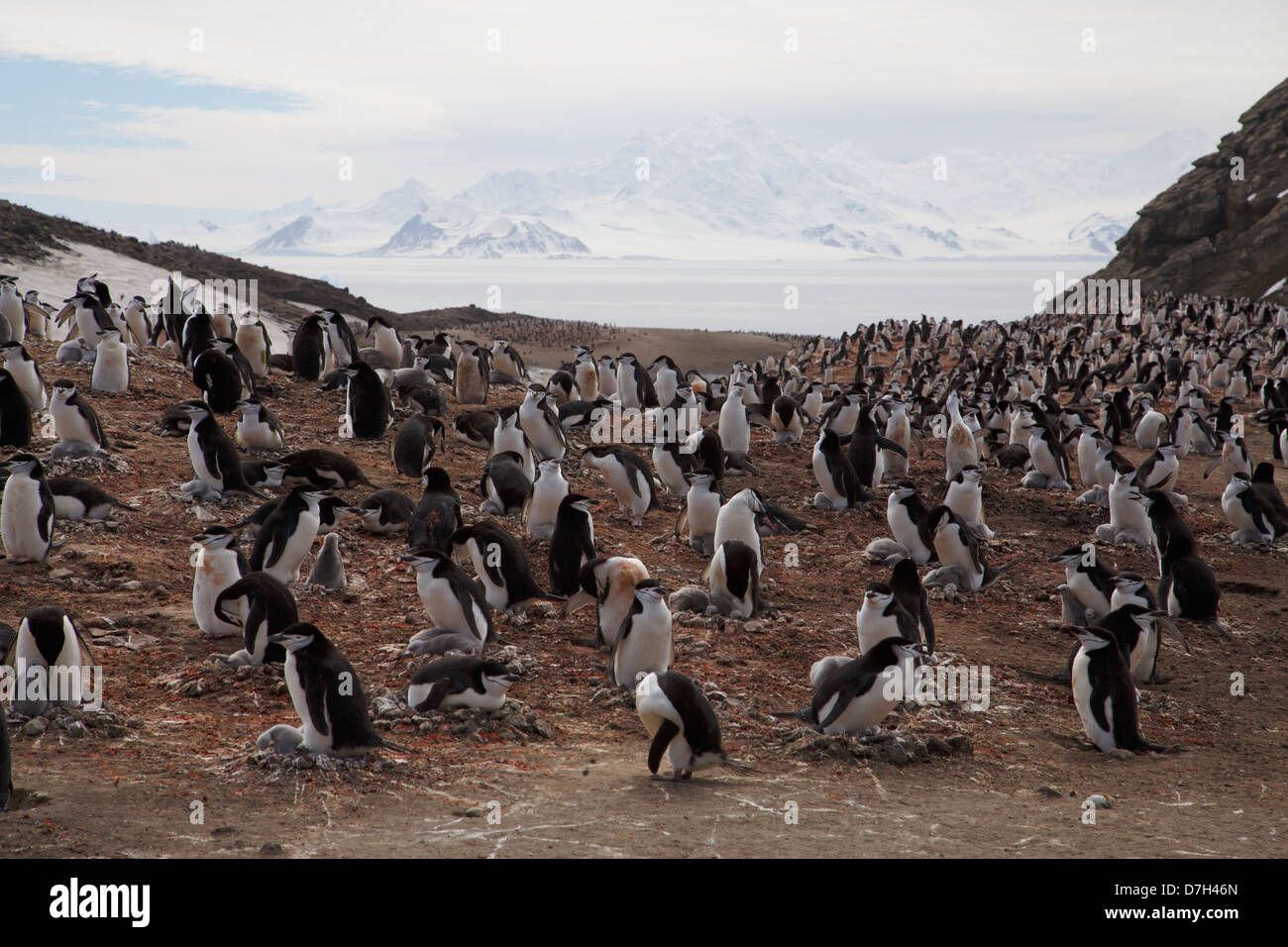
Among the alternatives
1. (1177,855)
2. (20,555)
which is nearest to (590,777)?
(1177,855)

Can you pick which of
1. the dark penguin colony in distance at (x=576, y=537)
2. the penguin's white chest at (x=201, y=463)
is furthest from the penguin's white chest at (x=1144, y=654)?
the penguin's white chest at (x=201, y=463)

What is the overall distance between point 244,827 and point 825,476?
8701 mm

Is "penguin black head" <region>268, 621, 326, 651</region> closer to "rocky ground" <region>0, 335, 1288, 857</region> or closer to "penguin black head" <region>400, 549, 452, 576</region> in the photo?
"rocky ground" <region>0, 335, 1288, 857</region>

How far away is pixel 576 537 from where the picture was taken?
8172mm

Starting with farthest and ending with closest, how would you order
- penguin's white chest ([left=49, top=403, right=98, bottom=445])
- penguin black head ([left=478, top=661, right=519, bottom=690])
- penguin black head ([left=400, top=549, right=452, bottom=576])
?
1. penguin's white chest ([left=49, top=403, right=98, bottom=445])
2. penguin black head ([left=400, top=549, right=452, bottom=576])
3. penguin black head ([left=478, top=661, right=519, bottom=690])

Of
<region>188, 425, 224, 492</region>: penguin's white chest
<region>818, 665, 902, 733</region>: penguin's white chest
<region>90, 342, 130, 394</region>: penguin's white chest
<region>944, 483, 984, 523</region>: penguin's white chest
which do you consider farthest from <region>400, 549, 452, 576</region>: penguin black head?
<region>90, 342, 130, 394</region>: penguin's white chest

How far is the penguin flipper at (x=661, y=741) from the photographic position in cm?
513

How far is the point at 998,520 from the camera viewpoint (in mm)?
12734

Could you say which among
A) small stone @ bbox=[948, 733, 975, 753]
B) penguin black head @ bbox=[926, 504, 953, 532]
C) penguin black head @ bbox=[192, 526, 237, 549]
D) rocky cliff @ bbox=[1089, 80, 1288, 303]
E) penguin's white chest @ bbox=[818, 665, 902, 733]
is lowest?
small stone @ bbox=[948, 733, 975, 753]

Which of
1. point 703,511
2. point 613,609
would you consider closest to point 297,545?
point 613,609

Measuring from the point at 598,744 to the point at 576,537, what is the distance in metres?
2.56

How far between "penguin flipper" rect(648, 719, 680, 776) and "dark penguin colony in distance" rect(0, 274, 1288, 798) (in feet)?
0.05

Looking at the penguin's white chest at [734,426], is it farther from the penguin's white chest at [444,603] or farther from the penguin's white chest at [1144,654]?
the penguin's white chest at [444,603]

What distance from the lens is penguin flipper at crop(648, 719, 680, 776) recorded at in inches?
202
